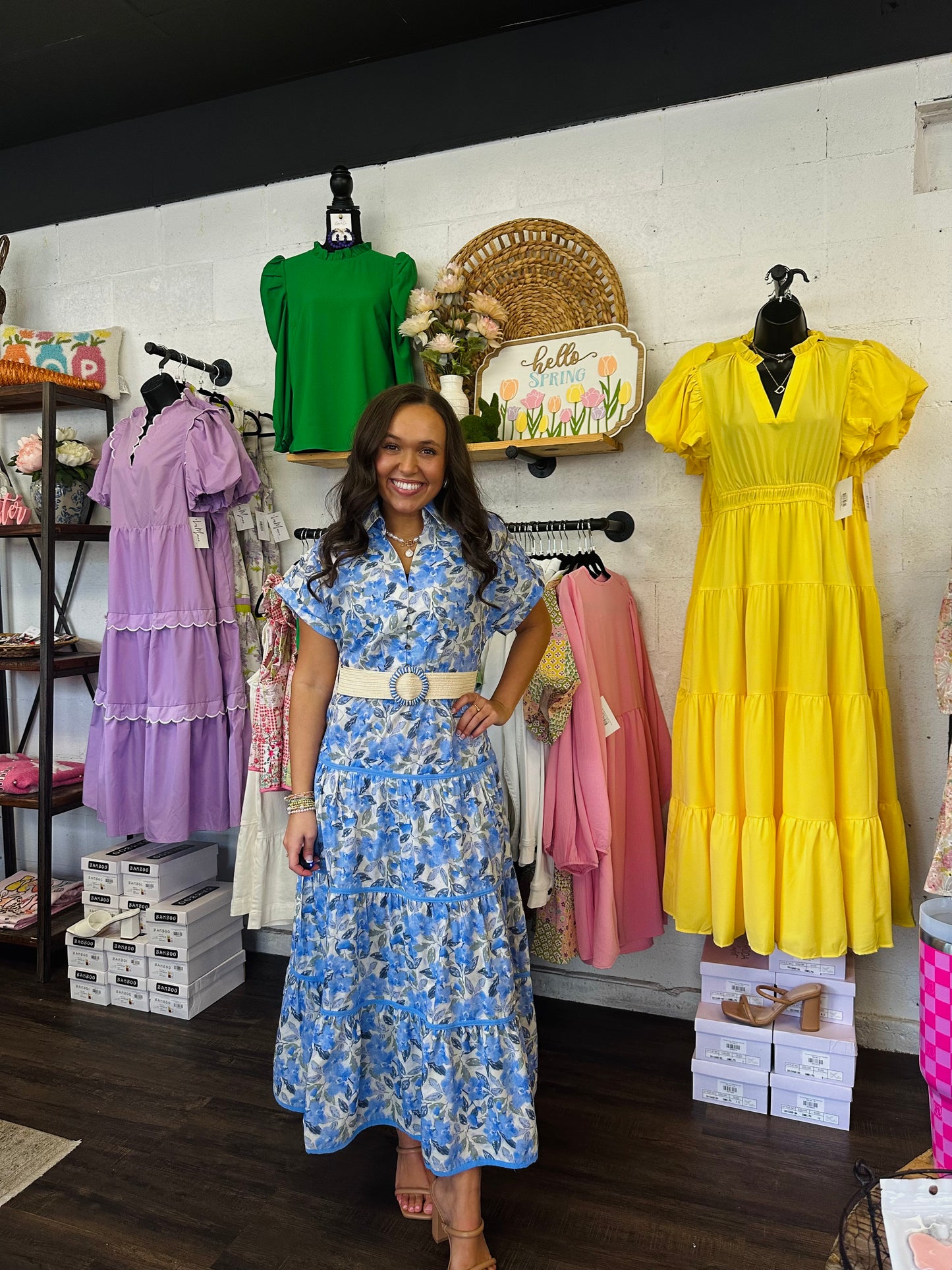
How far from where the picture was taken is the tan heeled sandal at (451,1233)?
1.70m

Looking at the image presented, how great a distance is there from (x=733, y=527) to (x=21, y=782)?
2553mm

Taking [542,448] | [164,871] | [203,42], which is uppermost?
[203,42]

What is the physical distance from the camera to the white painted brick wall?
7.94ft

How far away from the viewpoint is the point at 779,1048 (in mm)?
2209

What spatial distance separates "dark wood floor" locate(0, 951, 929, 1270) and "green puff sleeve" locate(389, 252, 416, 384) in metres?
2.06

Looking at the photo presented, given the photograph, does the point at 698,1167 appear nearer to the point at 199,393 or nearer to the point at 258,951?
the point at 258,951

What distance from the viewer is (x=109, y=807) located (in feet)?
9.48

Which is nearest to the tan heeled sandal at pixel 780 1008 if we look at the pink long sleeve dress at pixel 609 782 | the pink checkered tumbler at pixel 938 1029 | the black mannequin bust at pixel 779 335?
the pink long sleeve dress at pixel 609 782

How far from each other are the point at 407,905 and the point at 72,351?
259 cm

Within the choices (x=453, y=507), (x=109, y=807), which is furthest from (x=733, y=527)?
(x=109, y=807)

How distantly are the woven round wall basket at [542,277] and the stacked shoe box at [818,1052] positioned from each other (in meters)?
1.83

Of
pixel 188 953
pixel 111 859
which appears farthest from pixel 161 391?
pixel 188 953

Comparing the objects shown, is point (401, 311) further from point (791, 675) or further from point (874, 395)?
point (791, 675)

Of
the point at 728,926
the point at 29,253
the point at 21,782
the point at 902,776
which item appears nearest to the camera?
the point at 728,926
